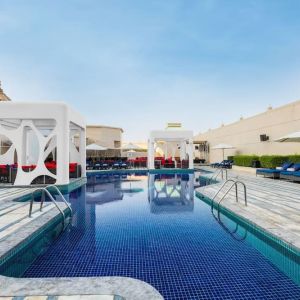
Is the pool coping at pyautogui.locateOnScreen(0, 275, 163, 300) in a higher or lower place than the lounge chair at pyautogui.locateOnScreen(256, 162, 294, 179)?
lower

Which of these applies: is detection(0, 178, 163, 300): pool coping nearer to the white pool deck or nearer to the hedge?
the white pool deck

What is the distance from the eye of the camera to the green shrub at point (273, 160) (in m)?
15.6

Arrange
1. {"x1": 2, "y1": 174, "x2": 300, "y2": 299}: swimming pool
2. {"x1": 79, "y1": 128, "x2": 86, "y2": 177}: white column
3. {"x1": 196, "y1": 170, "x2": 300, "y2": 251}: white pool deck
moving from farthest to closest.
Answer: {"x1": 79, "y1": 128, "x2": 86, "y2": 177}: white column
{"x1": 196, "y1": 170, "x2": 300, "y2": 251}: white pool deck
{"x1": 2, "y1": 174, "x2": 300, "y2": 299}: swimming pool

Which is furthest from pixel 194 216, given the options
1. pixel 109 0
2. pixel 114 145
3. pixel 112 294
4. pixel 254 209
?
pixel 114 145

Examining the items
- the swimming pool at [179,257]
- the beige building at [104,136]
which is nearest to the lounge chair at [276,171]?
the swimming pool at [179,257]

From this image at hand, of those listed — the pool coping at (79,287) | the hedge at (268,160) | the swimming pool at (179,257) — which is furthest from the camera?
the hedge at (268,160)

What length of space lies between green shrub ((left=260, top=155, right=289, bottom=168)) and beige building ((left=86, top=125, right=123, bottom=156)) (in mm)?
16563

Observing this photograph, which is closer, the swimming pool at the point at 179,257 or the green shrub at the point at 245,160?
the swimming pool at the point at 179,257

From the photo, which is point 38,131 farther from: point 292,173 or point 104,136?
point 104,136

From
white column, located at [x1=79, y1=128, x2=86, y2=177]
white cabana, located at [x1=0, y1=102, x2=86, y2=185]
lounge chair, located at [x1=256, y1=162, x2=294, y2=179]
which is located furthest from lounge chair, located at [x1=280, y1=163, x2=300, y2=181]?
white column, located at [x1=79, y1=128, x2=86, y2=177]

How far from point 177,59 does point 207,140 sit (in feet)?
50.0

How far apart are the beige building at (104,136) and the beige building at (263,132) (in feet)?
39.1

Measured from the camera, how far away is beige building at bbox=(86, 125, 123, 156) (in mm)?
29288

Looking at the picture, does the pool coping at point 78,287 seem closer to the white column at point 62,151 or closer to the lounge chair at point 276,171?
the white column at point 62,151
